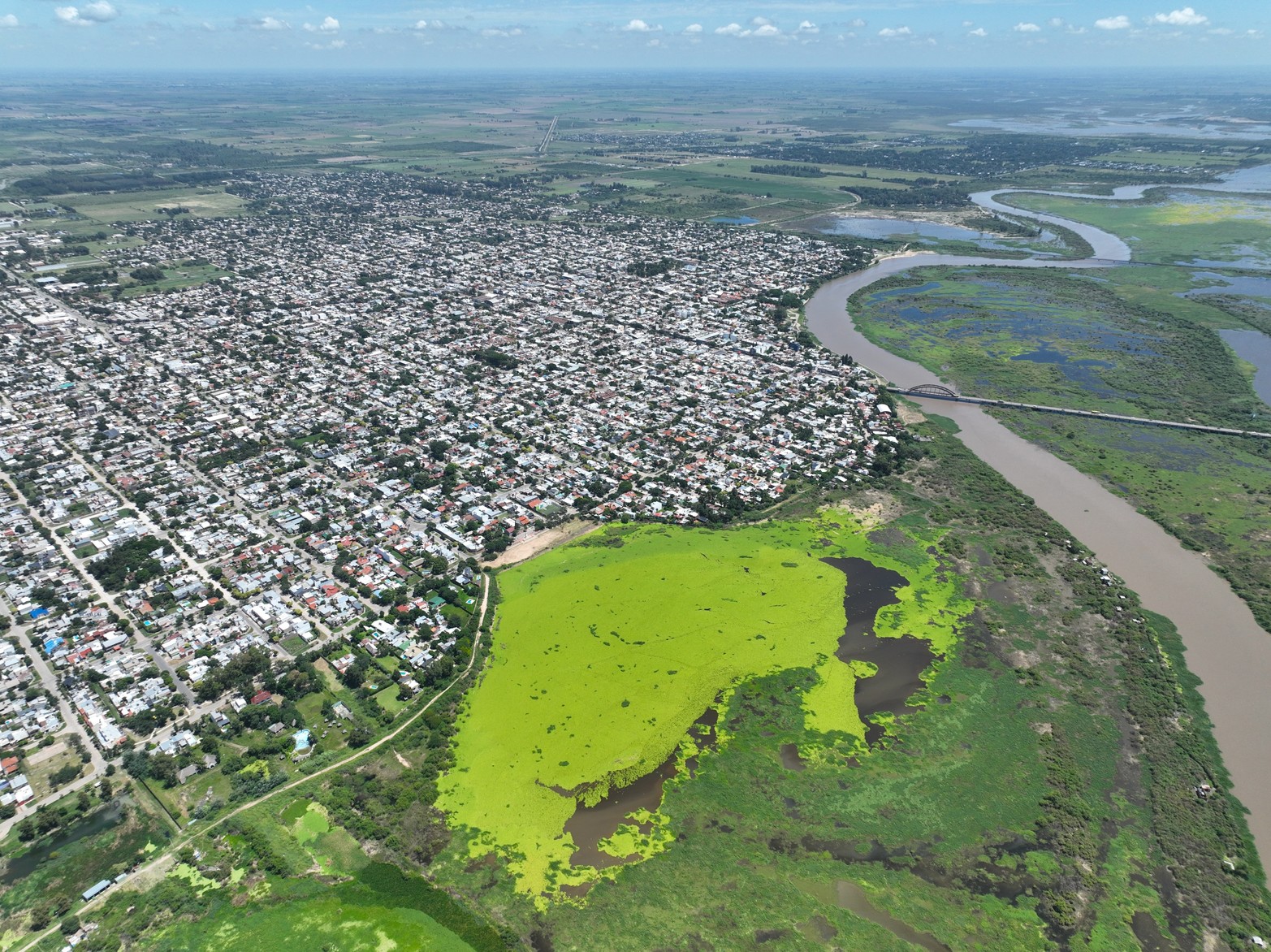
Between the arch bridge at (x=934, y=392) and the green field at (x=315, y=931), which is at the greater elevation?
the arch bridge at (x=934, y=392)

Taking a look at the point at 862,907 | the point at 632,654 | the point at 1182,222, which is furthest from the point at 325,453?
the point at 1182,222


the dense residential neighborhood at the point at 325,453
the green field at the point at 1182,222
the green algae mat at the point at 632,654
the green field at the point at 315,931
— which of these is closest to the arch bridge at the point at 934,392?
the dense residential neighborhood at the point at 325,453

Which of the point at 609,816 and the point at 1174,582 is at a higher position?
the point at 1174,582

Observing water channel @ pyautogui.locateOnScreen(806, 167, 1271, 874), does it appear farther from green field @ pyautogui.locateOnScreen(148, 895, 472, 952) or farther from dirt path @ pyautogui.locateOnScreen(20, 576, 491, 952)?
dirt path @ pyautogui.locateOnScreen(20, 576, 491, 952)

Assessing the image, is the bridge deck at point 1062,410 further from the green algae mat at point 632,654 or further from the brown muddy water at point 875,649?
the brown muddy water at point 875,649

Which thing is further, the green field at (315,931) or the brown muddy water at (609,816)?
the brown muddy water at (609,816)

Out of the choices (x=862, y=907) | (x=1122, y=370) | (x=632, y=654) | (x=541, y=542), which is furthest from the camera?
(x=1122, y=370)

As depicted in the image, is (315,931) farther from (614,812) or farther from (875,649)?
(875,649)
